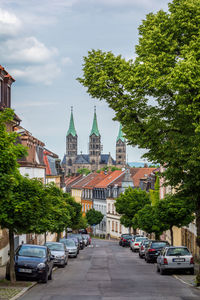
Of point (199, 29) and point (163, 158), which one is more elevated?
point (199, 29)

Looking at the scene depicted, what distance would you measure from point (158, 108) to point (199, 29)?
3340 mm

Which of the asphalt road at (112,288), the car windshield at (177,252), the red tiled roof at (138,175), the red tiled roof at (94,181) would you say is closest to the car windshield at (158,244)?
the car windshield at (177,252)

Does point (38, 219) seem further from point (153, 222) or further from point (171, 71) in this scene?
point (153, 222)

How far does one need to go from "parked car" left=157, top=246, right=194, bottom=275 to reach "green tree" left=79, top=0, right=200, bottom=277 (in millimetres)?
4824

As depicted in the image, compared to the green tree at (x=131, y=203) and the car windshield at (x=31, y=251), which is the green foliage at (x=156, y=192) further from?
the car windshield at (x=31, y=251)

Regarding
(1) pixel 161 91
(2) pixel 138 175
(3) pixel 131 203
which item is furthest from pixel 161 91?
(2) pixel 138 175

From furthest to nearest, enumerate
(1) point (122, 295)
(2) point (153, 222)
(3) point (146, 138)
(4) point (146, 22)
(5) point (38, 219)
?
(2) point (153, 222) < (4) point (146, 22) < (3) point (146, 138) < (5) point (38, 219) < (1) point (122, 295)

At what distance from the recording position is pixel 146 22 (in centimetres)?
2125

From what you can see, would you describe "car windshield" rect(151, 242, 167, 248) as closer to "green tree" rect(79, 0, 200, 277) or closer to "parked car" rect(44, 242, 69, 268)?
"parked car" rect(44, 242, 69, 268)

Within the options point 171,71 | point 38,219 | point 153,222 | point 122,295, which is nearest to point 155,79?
point 171,71

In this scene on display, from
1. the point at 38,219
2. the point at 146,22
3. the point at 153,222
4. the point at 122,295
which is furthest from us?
the point at 153,222

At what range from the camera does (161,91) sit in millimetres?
19562

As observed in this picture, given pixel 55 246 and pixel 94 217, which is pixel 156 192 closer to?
pixel 55 246

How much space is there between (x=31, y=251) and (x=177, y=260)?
23.0 ft
